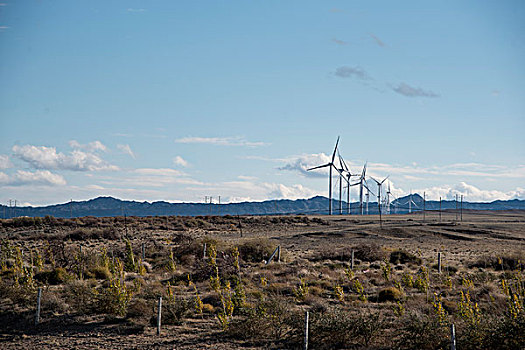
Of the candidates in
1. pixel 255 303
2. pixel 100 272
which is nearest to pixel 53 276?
pixel 100 272

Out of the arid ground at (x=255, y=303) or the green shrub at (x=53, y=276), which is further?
the green shrub at (x=53, y=276)

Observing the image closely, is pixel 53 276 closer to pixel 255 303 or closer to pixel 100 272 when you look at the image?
pixel 100 272

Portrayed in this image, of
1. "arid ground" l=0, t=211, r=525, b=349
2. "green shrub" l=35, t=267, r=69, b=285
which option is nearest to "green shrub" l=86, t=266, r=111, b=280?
"arid ground" l=0, t=211, r=525, b=349

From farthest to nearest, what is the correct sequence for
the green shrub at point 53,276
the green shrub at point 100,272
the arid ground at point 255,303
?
the green shrub at point 100,272, the green shrub at point 53,276, the arid ground at point 255,303

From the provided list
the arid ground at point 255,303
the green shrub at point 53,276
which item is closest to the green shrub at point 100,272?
the arid ground at point 255,303

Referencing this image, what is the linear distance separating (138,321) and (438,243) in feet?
154

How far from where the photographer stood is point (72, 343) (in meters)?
18.2

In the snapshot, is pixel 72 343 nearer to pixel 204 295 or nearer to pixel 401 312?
pixel 204 295

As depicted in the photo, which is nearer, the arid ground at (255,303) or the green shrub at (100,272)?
the arid ground at (255,303)

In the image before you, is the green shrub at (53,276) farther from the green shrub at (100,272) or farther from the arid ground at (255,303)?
the green shrub at (100,272)

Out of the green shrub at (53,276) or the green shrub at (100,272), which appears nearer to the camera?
the green shrub at (53,276)

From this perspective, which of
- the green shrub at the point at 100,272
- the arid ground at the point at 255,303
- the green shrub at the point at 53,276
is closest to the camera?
the arid ground at the point at 255,303

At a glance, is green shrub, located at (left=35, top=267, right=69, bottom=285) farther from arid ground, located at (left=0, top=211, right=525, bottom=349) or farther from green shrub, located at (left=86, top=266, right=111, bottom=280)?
green shrub, located at (left=86, top=266, right=111, bottom=280)

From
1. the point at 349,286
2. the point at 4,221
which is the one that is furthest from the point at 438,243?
the point at 4,221
